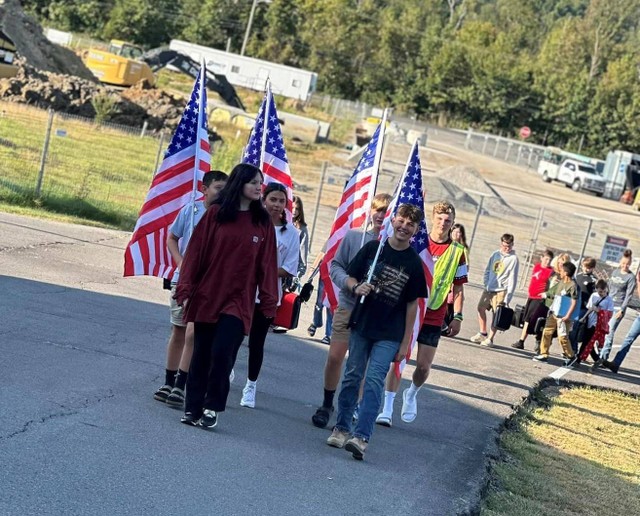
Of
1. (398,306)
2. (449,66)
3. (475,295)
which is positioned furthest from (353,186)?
(449,66)

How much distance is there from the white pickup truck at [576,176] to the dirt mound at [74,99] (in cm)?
3202

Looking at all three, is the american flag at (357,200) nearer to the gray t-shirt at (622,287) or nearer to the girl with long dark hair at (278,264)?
the girl with long dark hair at (278,264)

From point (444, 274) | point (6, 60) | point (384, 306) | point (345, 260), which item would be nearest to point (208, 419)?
point (384, 306)

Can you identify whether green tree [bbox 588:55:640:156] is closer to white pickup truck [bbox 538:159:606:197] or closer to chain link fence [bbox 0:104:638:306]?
white pickup truck [bbox 538:159:606:197]

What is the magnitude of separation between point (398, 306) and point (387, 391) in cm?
192

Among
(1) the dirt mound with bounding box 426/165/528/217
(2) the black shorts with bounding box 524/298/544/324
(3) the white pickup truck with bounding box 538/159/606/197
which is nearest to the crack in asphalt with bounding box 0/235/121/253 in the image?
(2) the black shorts with bounding box 524/298/544/324

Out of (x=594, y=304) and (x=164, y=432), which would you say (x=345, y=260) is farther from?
(x=594, y=304)

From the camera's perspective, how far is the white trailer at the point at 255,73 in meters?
80.7

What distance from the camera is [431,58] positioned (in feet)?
356

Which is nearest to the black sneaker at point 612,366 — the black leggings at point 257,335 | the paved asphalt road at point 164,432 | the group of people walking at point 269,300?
the paved asphalt road at point 164,432

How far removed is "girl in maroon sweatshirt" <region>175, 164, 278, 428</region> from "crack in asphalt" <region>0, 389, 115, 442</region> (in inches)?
31.7

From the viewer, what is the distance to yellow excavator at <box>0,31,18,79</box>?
40406 millimetres

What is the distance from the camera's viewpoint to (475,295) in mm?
23875

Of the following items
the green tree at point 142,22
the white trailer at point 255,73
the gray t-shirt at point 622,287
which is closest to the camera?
the gray t-shirt at point 622,287
